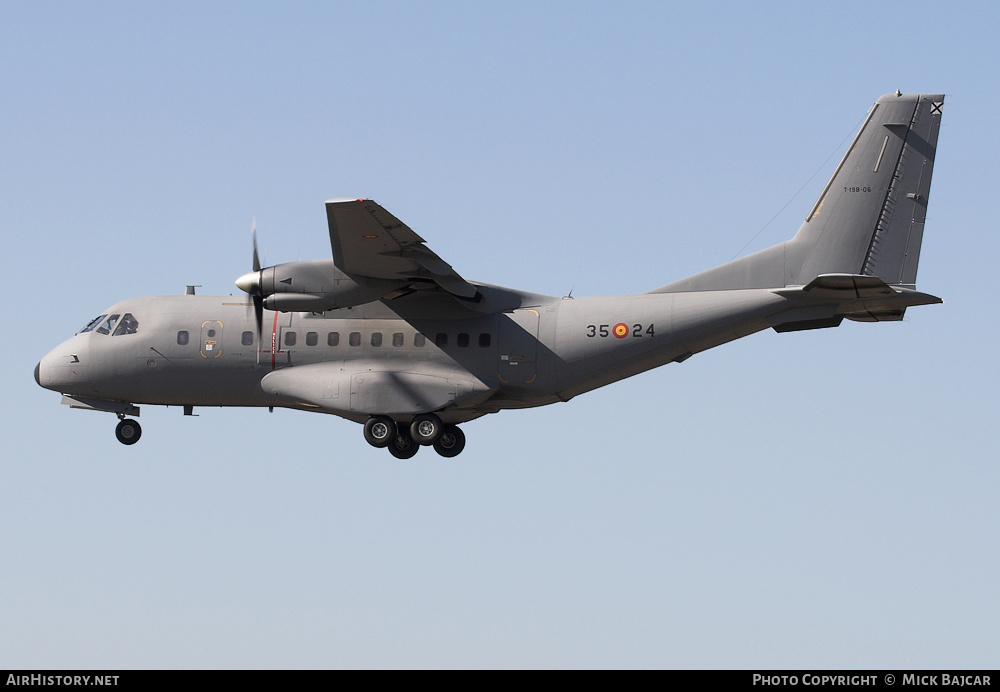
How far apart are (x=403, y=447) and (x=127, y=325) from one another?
22.0 feet

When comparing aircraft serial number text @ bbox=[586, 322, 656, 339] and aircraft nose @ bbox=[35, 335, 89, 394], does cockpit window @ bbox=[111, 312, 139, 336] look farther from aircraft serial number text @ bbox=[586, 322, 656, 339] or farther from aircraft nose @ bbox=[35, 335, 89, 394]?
aircraft serial number text @ bbox=[586, 322, 656, 339]

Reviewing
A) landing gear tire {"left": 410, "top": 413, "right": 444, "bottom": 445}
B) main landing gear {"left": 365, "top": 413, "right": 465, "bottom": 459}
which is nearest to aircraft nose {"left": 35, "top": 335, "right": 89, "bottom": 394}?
main landing gear {"left": 365, "top": 413, "right": 465, "bottom": 459}

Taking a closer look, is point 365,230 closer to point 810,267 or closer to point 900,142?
point 810,267

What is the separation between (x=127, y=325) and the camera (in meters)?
28.5

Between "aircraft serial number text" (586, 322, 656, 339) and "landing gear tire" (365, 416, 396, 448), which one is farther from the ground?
"aircraft serial number text" (586, 322, 656, 339)

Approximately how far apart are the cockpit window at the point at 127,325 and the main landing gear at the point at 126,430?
6.57 feet

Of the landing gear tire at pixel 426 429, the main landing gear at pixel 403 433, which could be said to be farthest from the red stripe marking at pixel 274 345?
the landing gear tire at pixel 426 429

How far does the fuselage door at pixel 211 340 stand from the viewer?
90.6 feet

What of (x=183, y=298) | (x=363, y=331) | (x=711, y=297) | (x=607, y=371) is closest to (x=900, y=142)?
(x=711, y=297)

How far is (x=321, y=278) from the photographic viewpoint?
25.1 m

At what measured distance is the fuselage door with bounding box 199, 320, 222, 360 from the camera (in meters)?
27.6

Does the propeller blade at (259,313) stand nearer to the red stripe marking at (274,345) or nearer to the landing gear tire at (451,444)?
the red stripe marking at (274,345)

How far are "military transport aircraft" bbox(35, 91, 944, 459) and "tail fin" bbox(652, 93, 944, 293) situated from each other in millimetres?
28
